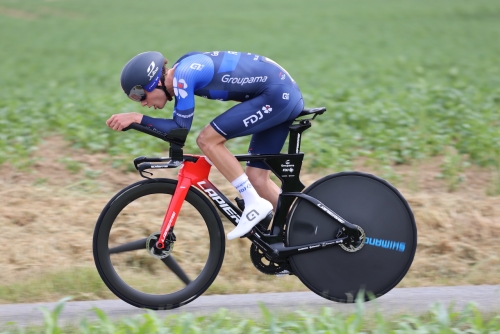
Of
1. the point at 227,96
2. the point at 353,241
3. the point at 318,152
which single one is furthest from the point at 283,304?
the point at 318,152

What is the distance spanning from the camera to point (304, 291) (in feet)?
17.8

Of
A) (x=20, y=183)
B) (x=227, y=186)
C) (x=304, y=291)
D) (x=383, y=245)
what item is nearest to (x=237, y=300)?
(x=304, y=291)

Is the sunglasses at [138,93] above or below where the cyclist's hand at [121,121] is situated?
above

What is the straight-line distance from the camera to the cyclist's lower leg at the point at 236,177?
4625 millimetres

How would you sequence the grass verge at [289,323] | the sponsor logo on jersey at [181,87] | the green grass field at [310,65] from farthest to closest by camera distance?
1. the green grass field at [310,65]
2. the sponsor logo on jersey at [181,87]
3. the grass verge at [289,323]

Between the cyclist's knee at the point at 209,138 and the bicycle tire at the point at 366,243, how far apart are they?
704mm

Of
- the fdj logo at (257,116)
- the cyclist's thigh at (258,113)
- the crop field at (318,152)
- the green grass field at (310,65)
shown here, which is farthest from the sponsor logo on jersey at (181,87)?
the green grass field at (310,65)

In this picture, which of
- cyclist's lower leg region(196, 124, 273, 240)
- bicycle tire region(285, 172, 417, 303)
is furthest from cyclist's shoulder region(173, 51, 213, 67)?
bicycle tire region(285, 172, 417, 303)

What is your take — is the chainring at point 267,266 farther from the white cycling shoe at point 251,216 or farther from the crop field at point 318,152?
the crop field at point 318,152

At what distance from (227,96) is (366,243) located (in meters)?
1.36

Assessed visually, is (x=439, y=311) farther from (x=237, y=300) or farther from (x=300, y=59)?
(x=300, y=59)

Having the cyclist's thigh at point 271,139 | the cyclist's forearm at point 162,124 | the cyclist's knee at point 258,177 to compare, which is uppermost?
the cyclist's forearm at point 162,124

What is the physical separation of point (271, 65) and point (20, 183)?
160 inches

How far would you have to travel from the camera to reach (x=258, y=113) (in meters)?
4.66
